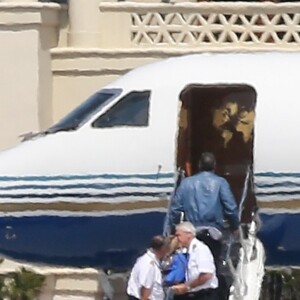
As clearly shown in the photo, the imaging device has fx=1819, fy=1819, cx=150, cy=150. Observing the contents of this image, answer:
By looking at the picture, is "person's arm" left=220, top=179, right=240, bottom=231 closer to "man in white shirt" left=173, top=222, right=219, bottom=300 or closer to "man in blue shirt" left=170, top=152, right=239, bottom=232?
"man in blue shirt" left=170, top=152, right=239, bottom=232

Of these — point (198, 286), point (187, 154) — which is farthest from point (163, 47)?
point (198, 286)

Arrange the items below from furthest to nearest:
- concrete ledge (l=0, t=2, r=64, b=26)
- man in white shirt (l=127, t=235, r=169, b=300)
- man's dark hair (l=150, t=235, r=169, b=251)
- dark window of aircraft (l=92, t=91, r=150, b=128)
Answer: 1. concrete ledge (l=0, t=2, r=64, b=26)
2. dark window of aircraft (l=92, t=91, r=150, b=128)
3. man in white shirt (l=127, t=235, r=169, b=300)
4. man's dark hair (l=150, t=235, r=169, b=251)

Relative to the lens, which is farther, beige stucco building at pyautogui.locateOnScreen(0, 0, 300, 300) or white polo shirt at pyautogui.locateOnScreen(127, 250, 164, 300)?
beige stucco building at pyautogui.locateOnScreen(0, 0, 300, 300)

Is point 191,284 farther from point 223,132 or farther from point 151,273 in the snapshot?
point 223,132

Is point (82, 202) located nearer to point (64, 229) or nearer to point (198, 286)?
point (64, 229)

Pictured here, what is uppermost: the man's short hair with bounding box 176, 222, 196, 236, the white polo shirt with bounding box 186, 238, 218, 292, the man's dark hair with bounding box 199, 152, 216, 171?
the man's dark hair with bounding box 199, 152, 216, 171

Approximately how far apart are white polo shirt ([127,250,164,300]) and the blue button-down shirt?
52 cm

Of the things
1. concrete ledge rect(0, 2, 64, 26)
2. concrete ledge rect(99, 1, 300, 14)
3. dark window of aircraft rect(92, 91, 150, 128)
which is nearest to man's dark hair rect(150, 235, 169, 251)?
dark window of aircraft rect(92, 91, 150, 128)

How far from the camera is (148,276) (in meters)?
15.5

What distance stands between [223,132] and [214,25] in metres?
4.23

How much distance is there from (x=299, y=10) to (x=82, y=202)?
5.53 meters

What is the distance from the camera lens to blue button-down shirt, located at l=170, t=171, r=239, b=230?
15.7 meters

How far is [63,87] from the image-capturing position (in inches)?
843

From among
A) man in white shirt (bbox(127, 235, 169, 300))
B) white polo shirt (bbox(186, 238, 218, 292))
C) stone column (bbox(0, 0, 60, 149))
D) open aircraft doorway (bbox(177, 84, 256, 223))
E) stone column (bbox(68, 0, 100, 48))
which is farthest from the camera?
stone column (bbox(68, 0, 100, 48))
